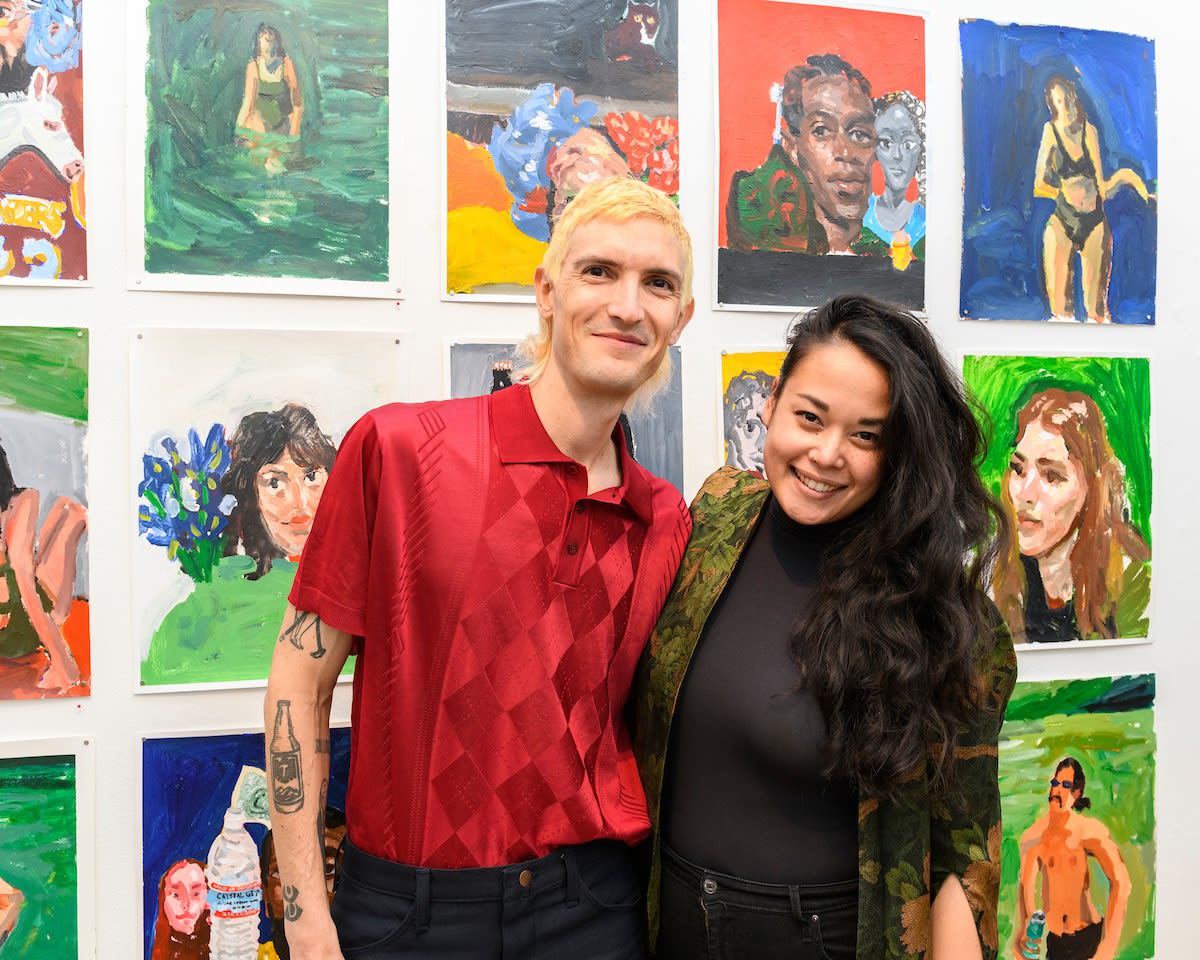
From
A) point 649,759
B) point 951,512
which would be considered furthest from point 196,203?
point 951,512

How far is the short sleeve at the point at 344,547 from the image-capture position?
1335mm

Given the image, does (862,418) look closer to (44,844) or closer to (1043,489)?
(1043,489)

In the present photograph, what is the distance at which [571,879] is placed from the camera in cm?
140

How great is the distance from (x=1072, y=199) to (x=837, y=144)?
0.56 m

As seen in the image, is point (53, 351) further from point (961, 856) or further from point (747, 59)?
point (961, 856)

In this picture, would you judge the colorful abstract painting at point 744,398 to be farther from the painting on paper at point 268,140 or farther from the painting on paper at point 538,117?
the painting on paper at point 268,140

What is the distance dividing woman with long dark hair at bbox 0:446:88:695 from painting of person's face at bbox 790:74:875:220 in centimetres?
154

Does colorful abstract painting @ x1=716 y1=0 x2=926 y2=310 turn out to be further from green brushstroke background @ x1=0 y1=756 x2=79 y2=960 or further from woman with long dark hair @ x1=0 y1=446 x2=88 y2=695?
green brushstroke background @ x1=0 y1=756 x2=79 y2=960

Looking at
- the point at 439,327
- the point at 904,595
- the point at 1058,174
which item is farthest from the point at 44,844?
the point at 1058,174

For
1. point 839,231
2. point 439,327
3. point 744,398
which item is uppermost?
point 839,231

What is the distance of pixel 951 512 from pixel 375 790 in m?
0.87

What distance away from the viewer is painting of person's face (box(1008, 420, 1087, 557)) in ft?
7.25

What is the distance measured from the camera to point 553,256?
1.48 m

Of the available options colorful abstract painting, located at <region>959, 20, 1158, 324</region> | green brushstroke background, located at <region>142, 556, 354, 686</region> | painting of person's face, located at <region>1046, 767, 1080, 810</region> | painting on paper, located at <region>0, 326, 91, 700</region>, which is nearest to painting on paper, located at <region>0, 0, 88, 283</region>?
painting on paper, located at <region>0, 326, 91, 700</region>
